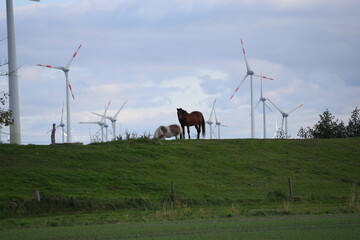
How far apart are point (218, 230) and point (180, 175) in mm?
22344

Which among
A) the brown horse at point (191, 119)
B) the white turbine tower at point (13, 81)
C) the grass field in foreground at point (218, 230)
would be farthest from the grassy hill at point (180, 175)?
the grass field in foreground at point (218, 230)

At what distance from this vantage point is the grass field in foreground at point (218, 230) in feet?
70.2

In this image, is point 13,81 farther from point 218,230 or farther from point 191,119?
point 218,230

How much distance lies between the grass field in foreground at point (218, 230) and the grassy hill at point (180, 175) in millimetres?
5634

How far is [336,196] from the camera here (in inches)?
1636

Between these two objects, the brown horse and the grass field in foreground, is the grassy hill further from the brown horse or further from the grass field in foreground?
the grass field in foreground

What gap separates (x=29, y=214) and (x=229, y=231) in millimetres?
14230

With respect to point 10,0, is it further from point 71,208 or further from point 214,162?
point 71,208

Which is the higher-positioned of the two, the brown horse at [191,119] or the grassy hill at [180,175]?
the brown horse at [191,119]

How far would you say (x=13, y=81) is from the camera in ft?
166

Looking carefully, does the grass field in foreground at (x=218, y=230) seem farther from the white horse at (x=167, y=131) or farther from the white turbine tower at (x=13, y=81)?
the white horse at (x=167, y=131)

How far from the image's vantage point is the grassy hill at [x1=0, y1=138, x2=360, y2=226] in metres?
36.8

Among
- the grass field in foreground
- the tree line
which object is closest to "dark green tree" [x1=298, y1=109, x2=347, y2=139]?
the tree line

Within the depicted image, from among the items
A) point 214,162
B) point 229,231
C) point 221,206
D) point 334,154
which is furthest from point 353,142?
point 229,231
